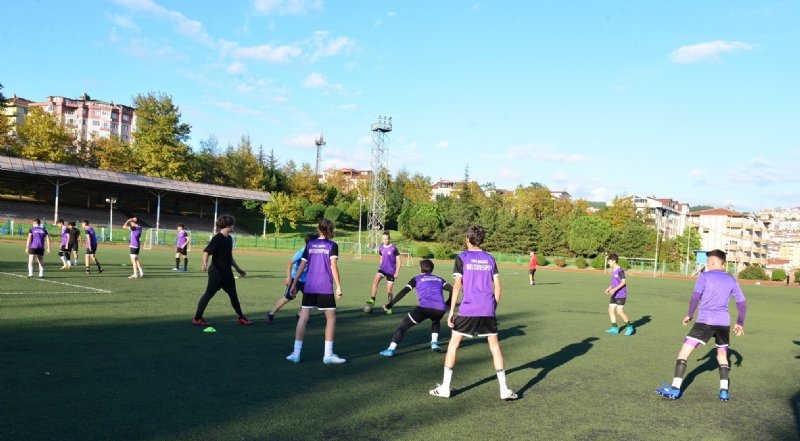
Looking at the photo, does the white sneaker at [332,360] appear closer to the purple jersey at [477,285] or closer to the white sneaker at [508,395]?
the purple jersey at [477,285]

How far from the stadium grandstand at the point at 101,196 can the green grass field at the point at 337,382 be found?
139ft

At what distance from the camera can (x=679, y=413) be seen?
6.01 m

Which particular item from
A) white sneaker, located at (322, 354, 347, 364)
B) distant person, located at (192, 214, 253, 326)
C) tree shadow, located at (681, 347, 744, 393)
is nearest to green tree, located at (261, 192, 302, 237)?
distant person, located at (192, 214, 253, 326)

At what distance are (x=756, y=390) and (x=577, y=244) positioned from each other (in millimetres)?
64317

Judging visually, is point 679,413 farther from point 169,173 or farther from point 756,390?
point 169,173

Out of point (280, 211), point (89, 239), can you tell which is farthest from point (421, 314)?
point (280, 211)

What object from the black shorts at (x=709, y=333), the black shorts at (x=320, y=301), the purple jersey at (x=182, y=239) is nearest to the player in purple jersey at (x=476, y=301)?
the black shorts at (x=320, y=301)

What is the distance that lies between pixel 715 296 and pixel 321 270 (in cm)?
501

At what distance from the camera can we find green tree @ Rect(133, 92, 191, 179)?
2520 inches

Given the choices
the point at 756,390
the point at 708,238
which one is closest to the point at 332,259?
the point at 756,390

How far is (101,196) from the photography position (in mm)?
62469

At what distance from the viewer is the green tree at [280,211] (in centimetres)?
6856

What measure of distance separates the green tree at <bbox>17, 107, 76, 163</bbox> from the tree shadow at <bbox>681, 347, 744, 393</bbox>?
68.1 metres

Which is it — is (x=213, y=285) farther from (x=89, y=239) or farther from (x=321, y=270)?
(x=89, y=239)
